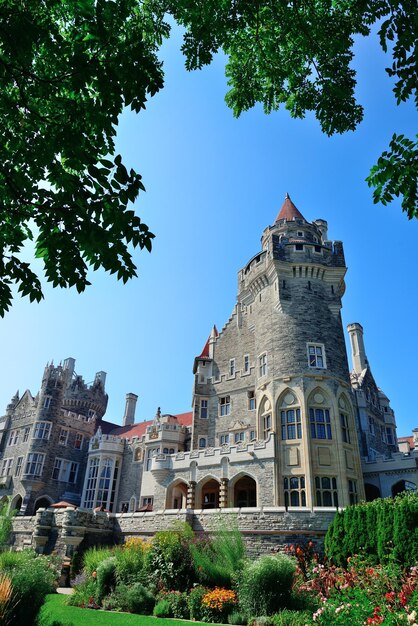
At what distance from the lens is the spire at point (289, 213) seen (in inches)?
1390

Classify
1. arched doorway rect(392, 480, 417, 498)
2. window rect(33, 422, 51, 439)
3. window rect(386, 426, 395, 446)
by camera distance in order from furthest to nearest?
window rect(33, 422, 51, 439) → window rect(386, 426, 395, 446) → arched doorway rect(392, 480, 417, 498)

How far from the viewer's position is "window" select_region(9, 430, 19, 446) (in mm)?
44509

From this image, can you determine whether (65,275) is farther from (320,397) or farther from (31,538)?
(31,538)

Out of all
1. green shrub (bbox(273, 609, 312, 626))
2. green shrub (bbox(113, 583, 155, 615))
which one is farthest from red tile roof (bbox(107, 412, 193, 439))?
green shrub (bbox(273, 609, 312, 626))

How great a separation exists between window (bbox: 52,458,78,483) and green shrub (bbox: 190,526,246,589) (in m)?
26.8

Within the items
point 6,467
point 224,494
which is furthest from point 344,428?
point 6,467

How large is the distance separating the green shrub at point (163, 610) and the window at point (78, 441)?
30909 mm

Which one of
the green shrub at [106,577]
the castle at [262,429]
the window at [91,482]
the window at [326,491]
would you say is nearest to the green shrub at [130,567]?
the green shrub at [106,577]

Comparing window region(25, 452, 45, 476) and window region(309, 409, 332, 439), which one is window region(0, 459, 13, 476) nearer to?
window region(25, 452, 45, 476)

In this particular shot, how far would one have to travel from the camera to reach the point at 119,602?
55.7 feet

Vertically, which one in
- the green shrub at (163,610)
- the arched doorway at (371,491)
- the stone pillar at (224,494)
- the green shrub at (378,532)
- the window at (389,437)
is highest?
the window at (389,437)

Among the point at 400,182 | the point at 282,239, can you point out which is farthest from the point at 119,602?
the point at 282,239

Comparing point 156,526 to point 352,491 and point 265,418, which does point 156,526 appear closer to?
point 265,418

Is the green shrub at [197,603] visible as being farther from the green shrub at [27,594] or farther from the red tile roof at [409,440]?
the red tile roof at [409,440]
